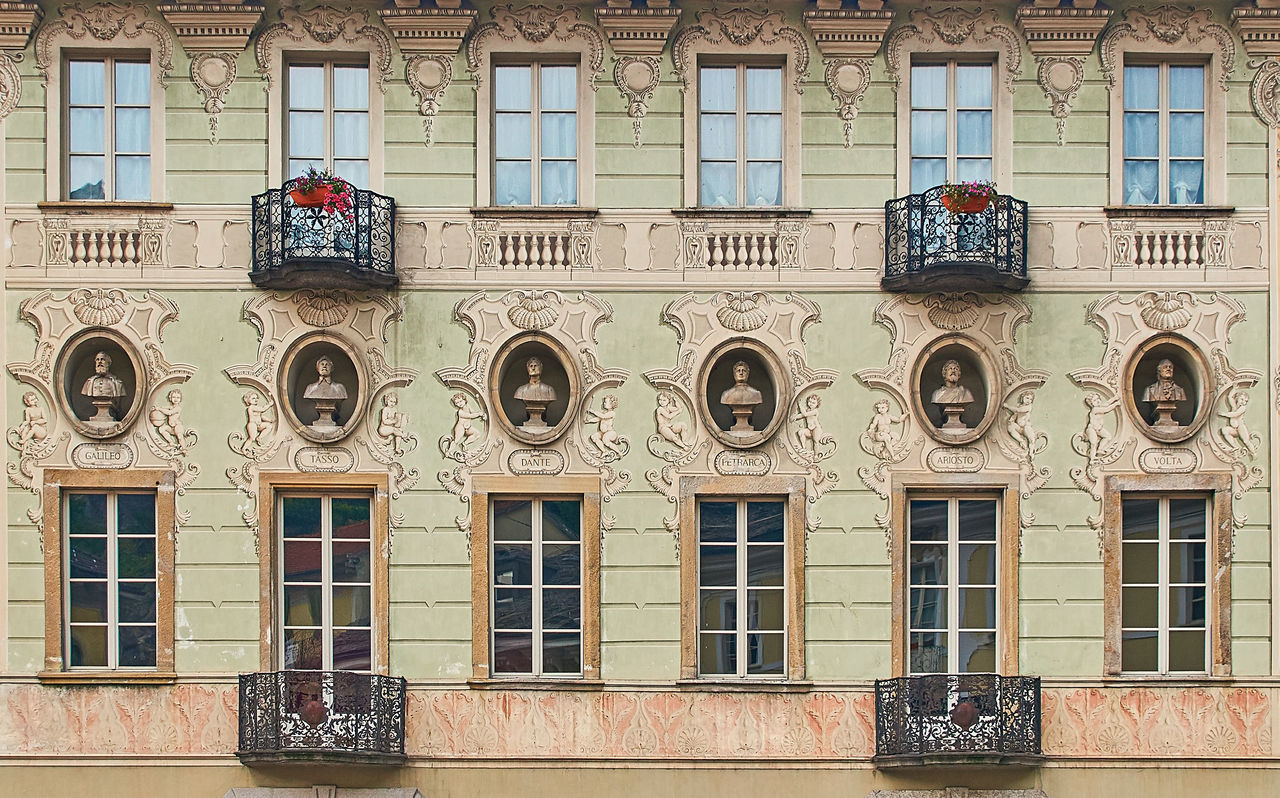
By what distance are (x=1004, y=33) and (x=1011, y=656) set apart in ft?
25.8

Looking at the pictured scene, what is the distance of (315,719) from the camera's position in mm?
17016

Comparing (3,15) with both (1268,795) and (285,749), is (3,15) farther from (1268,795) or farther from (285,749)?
(1268,795)

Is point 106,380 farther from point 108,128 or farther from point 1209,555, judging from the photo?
point 1209,555

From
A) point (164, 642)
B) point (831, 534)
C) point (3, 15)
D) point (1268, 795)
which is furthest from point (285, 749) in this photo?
point (1268, 795)

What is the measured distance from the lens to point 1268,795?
17641 mm

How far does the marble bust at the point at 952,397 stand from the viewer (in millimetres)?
17906

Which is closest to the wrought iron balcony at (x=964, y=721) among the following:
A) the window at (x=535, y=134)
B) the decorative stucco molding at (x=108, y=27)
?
the window at (x=535, y=134)

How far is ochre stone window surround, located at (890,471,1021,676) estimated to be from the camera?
17.8 m

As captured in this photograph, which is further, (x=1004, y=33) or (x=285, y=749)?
(x=1004, y=33)

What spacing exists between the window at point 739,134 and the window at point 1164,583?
613 cm

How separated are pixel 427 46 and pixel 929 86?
21.1ft

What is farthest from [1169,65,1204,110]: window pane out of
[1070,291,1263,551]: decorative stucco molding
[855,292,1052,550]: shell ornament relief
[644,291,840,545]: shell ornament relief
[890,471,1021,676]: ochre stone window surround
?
[644,291,840,545]: shell ornament relief

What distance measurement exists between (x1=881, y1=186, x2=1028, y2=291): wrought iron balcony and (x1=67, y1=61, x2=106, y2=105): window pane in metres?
10.1

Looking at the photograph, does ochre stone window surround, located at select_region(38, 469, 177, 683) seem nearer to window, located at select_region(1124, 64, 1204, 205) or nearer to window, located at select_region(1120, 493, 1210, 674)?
window, located at select_region(1120, 493, 1210, 674)
